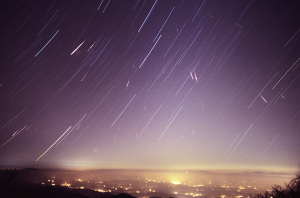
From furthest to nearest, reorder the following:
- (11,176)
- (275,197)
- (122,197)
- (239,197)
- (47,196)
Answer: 1. (239,197)
2. (122,197)
3. (47,196)
4. (11,176)
5. (275,197)

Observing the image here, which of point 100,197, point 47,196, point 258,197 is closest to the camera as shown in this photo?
point 258,197

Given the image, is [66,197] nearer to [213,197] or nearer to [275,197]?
[275,197]

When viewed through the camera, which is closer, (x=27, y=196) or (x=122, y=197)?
(x=27, y=196)

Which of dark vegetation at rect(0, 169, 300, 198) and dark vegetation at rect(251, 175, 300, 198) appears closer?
dark vegetation at rect(251, 175, 300, 198)

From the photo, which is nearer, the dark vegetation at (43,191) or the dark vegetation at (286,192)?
the dark vegetation at (286,192)

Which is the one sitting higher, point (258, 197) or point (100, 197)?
point (258, 197)

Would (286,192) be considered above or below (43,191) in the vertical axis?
above

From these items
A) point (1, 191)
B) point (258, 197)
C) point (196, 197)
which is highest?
point (258, 197)

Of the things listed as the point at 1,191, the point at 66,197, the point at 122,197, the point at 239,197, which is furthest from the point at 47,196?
the point at 239,197

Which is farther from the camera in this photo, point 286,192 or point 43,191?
point 43,191
